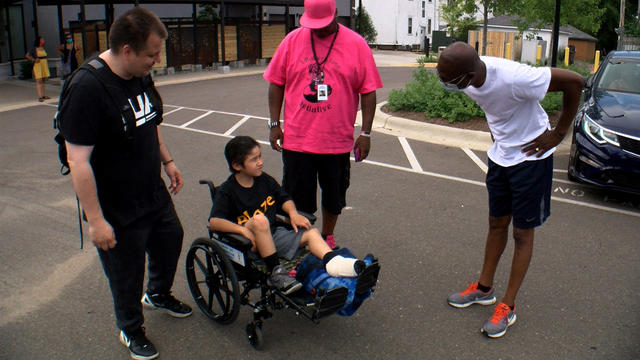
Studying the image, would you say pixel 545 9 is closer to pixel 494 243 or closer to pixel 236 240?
pixel 494 243

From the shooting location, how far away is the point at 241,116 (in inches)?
499

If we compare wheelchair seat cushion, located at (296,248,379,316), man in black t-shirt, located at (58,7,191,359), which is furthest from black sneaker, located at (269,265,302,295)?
man in black t-shirt, located at (58,7,191,359)

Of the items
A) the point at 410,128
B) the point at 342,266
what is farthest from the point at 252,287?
the point at 410,128

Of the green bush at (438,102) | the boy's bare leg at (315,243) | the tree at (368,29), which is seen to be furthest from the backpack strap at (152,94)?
the tree at (368,29)

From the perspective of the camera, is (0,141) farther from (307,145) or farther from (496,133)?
(496,133)

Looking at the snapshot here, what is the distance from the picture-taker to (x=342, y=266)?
3477 mm

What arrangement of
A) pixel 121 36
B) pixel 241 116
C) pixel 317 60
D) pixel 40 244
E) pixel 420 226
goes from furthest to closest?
1. pixel 241 116
2. pixel 420 226
3. pixel 40 244
4. pixel 317 60
5. pixel 121 36

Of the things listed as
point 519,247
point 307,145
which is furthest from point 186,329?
point 519,247

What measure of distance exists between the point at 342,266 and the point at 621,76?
254 inches

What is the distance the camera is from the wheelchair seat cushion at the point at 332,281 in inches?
137

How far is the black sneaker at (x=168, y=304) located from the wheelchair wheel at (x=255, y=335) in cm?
64

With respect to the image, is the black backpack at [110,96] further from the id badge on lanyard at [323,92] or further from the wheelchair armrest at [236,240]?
the id badge on lanyard at [323,92]

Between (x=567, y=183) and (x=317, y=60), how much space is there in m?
4.45

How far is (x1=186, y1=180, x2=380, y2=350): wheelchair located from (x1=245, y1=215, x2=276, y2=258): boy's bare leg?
7 cm
